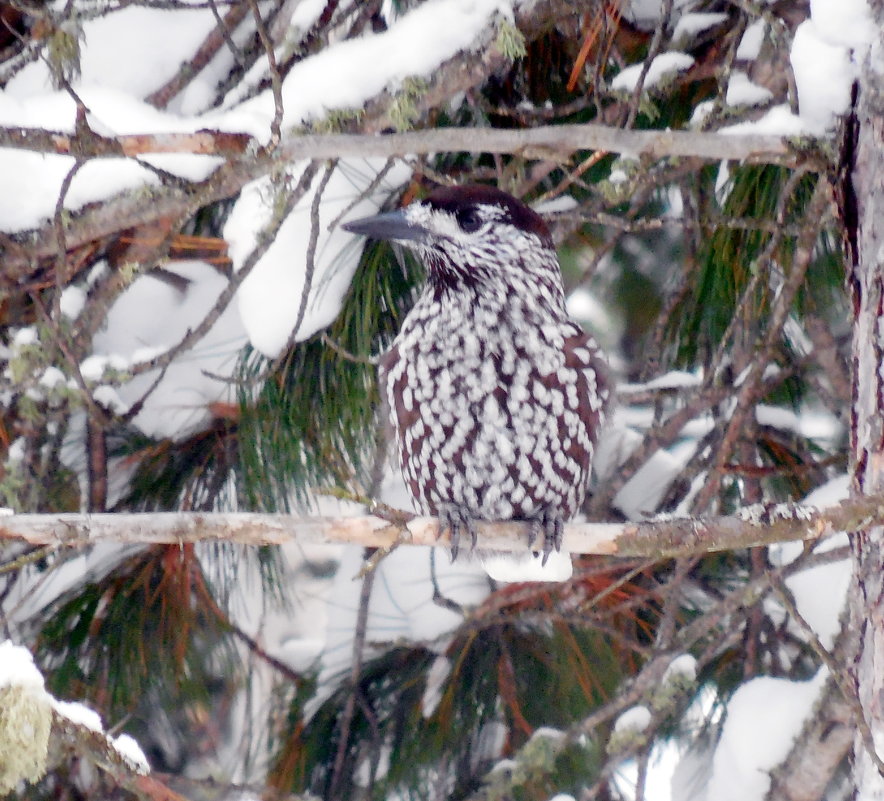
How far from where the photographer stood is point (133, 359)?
10.0 ft

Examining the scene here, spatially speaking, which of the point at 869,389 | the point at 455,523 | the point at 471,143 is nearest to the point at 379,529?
the point at 455,523

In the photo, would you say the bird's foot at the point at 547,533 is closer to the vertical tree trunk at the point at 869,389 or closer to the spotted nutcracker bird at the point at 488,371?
the spotted nutcracker bird at the point at 488,371

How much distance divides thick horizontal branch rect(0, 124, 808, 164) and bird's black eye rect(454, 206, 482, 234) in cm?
42

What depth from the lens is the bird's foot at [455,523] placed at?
241cm

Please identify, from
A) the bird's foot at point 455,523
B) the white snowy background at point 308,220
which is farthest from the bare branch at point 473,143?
the bird's foot at point 455,523

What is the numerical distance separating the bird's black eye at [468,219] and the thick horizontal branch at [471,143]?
0.42 meters

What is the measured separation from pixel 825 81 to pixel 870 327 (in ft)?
1.49

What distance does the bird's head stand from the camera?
259cm

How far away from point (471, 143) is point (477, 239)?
1.70 feet

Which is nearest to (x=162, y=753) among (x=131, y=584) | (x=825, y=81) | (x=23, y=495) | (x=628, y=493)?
(x=131, y=584)

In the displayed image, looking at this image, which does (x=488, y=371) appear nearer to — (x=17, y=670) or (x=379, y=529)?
(x=379, y=529)

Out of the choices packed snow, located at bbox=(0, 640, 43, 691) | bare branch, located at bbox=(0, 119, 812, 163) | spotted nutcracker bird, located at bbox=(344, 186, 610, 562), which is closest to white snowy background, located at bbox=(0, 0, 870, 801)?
packed snow, located at bbox=(0, 640, 43, 691)

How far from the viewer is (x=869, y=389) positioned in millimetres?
2045

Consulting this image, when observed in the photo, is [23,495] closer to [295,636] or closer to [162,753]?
[162,753]
